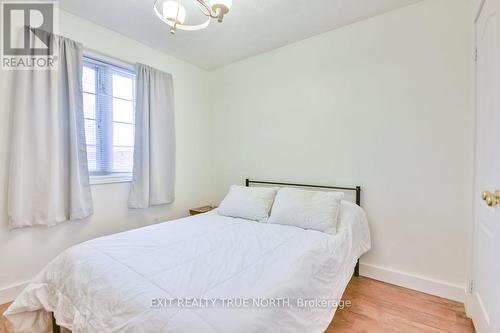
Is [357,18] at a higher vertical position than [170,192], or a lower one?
higher

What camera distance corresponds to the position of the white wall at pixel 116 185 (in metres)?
1.97

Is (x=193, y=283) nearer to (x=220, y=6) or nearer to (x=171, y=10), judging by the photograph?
(x=220, y=6)

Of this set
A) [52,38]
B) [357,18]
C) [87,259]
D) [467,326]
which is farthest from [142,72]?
[467,326]

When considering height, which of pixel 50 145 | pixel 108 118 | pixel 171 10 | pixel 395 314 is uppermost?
pixel 171 10

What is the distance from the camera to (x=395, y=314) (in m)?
1.78

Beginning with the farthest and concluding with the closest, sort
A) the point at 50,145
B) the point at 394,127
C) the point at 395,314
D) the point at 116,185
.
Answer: the point at 116,185, the point at 394,127, the point at 50,145, the point at 395,314

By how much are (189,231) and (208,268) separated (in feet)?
2.31

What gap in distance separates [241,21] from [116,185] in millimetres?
2166

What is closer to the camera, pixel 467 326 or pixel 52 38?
pixel 467 326

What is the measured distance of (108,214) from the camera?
8.45 feet

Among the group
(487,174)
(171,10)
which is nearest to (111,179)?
(171,10)

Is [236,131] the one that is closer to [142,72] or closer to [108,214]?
[142,72]

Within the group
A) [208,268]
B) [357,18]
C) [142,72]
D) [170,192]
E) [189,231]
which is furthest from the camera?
[170,192]

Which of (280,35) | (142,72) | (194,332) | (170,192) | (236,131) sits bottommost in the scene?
(194,332)
